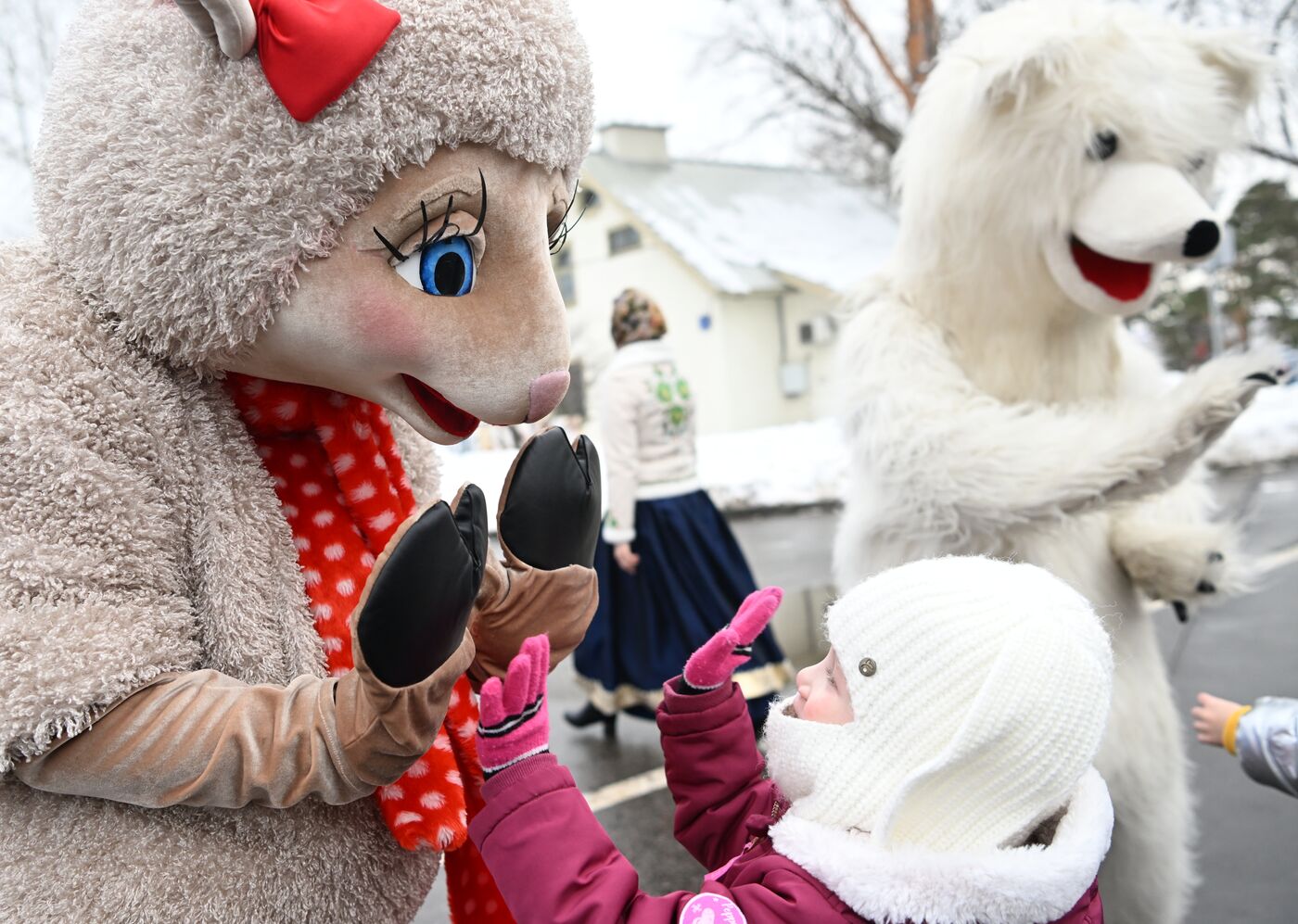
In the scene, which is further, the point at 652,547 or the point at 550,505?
the point at 652,547

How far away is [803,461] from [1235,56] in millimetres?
9661

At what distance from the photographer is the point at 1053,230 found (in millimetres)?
2271

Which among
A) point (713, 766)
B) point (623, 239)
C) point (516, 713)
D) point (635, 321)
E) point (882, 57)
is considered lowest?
point (713, 766)

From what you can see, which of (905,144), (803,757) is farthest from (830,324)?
(803,757)

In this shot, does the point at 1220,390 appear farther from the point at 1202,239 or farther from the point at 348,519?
the point at 348,519

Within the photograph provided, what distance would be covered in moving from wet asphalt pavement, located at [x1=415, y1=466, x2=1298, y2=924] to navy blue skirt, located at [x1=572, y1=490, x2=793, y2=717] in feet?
1.07

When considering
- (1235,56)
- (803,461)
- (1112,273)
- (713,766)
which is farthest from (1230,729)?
(803,461)

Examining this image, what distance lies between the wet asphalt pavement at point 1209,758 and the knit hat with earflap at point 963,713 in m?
2.03

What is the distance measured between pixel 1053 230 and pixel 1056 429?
45 centimetres

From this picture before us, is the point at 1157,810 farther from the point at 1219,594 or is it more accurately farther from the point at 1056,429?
the point at 1056,429

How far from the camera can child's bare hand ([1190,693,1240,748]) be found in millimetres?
2096

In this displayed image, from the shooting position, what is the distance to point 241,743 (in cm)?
102

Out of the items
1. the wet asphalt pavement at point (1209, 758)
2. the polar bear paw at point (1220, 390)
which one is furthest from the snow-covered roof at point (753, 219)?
the polar bear paw at point (1220, 390)

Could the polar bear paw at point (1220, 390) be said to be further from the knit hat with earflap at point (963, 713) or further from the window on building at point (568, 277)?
the window on building at point (568, 277)
